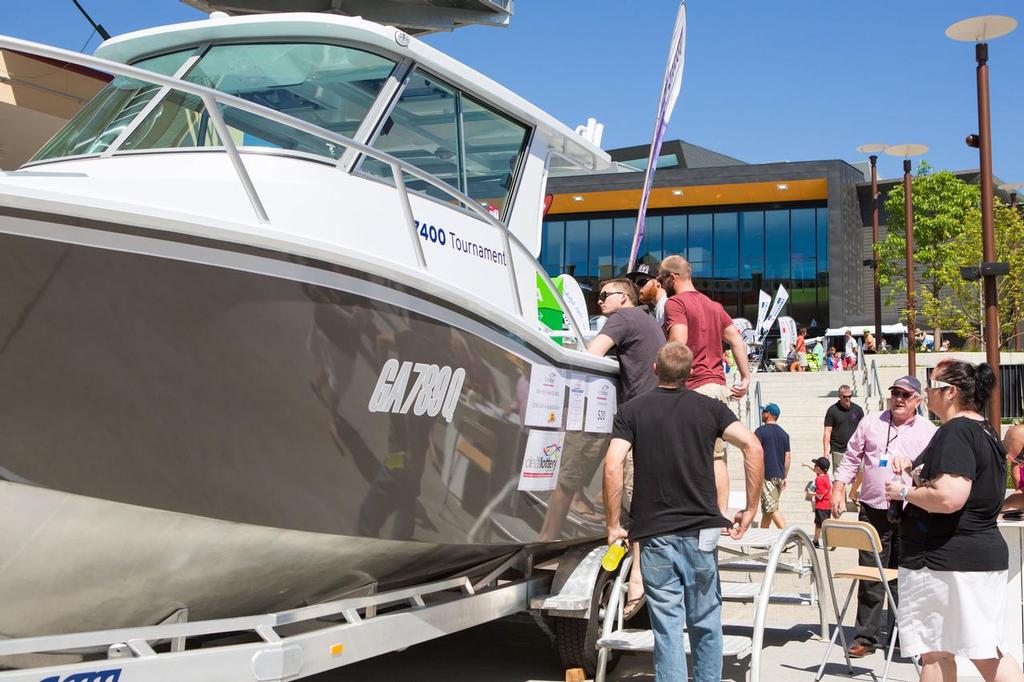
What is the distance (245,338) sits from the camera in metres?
3.67

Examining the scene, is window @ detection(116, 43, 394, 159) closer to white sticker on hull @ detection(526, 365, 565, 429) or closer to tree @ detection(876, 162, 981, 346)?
white sticker on hull @ detection(526, 365, 565, 429)

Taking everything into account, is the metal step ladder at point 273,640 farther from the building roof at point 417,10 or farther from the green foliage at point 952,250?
the green foliage at point 952,250

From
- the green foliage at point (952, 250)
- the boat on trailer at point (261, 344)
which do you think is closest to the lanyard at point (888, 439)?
the boat on trailer at point (261, 344)

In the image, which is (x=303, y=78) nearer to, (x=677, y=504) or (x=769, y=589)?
(x=677, y=504)

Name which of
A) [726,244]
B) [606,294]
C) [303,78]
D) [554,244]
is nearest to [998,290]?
[726,244]

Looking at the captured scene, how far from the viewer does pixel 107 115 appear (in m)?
4.88

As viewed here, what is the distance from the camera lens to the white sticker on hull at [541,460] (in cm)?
508

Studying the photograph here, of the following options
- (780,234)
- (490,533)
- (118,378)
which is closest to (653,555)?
(490,533)

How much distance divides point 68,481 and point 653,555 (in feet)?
8.36

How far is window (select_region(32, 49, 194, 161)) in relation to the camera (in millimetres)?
4746

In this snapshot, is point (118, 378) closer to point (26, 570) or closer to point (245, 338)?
point (245, 338)

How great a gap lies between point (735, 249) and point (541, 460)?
40.6m

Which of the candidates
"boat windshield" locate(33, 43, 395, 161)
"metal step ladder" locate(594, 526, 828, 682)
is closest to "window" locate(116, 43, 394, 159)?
"boat windshield" locate(33, 43, 395, 161)

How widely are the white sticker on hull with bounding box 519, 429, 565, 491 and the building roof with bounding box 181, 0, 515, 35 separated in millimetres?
6347
